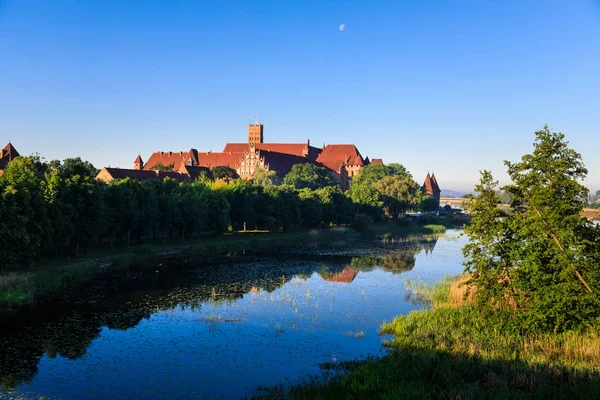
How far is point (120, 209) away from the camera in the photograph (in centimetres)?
4747

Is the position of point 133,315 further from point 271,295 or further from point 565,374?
point 565,374

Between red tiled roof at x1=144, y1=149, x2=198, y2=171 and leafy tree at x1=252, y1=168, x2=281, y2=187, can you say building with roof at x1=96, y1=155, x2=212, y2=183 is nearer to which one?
leafy tree at x1=252, y1=168, x2=281, y2=187

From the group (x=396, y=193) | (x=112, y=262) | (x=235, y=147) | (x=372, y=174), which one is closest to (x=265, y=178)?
(x=372, y=174)

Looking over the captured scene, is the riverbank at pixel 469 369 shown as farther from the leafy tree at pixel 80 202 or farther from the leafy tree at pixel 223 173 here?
the leafy tree at pixel 223 173

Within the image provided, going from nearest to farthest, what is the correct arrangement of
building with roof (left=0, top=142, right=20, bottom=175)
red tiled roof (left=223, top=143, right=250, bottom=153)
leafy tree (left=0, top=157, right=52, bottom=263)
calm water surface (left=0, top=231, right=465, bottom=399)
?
calm water surface (left=0, top=231, right=465, bottom=399) → leafy tree (left=0, top=157, right=52, bottom=263) → building with roof (left=0, top=142, right=20, bottom=175) → red tiled roof (left=223, top=143, right=250, bottom=153)

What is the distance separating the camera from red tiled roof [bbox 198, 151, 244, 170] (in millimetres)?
161462

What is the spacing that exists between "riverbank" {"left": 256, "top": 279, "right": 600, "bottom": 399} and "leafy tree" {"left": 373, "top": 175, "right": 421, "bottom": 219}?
280 feet

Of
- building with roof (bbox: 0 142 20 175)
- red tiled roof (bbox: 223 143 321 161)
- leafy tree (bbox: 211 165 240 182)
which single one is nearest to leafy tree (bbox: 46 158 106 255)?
building with roof (bbox: 0 142 20 175)

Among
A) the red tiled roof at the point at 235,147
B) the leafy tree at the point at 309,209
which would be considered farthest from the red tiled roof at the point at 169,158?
the leafy tree at the point at 309,209

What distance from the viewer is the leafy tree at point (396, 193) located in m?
107

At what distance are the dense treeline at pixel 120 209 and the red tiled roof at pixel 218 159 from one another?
76.3 meters

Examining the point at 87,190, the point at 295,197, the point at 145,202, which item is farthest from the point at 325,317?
the point at 295,197

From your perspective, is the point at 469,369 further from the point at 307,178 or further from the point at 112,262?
the point at 307,178

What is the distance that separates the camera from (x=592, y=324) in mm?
19797
